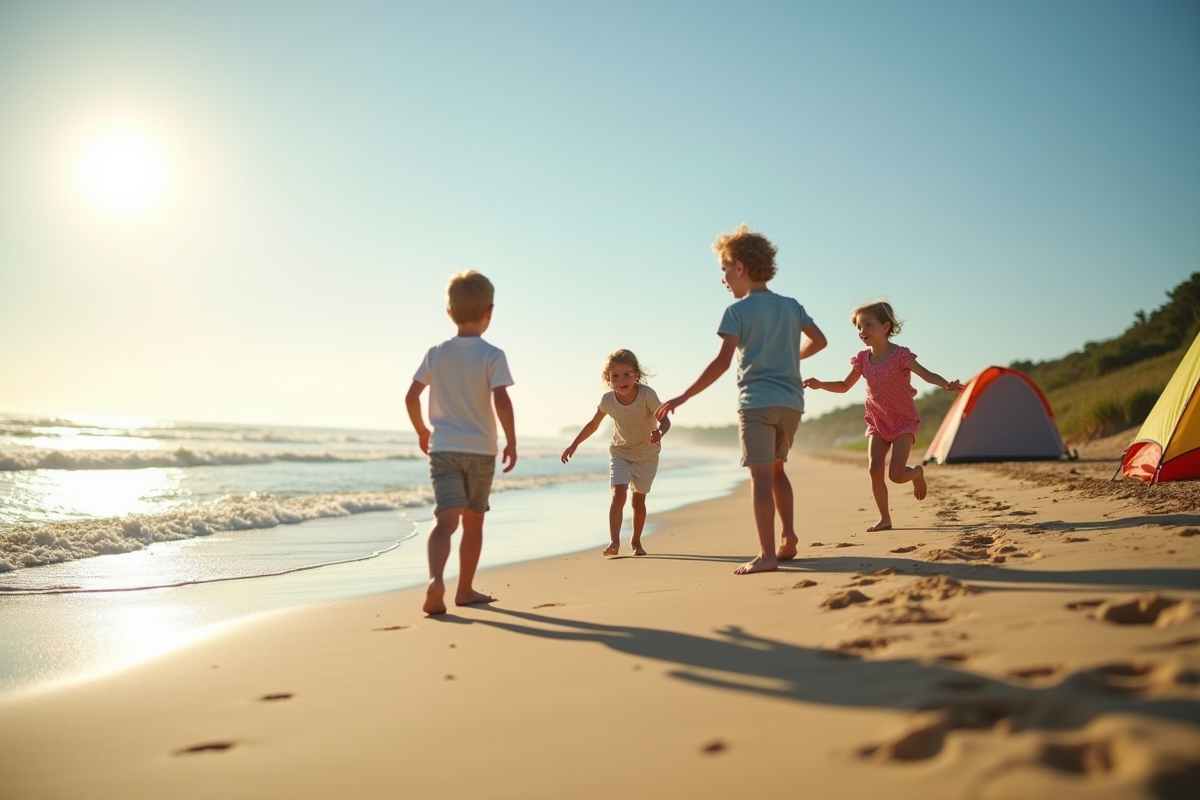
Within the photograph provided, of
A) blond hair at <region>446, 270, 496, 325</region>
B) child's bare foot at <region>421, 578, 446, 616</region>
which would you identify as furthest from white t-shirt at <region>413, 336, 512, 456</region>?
child's bare foot at <region>421, 578, 446, 616</region>

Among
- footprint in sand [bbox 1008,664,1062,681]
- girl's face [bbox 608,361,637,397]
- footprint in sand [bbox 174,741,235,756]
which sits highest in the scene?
girl's face [bbox 608,361,637,397]

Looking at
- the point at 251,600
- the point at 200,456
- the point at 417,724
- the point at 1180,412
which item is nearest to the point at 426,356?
the point at 251,600

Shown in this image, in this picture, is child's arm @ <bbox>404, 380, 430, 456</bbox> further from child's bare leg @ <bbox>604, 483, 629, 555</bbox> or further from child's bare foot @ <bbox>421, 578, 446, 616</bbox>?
child's bare leg @ <bbox>604, 483, 629, 555</bbox>

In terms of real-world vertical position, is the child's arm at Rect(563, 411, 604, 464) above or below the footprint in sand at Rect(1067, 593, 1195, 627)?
above

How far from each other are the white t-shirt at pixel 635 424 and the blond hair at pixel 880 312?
1792 millimetres

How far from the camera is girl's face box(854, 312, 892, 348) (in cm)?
647

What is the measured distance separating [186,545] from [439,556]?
4479mm

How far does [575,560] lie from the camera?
6438 mm

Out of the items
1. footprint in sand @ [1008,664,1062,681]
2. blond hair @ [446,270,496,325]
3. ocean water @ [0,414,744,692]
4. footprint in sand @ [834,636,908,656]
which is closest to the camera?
footprint in sand @ [1008,664,1062,681]

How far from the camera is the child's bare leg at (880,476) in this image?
6.30 metres

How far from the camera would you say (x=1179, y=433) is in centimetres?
696

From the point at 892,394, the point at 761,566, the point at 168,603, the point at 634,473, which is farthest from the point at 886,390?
the point at 168,603

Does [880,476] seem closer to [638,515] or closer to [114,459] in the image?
[638,515]

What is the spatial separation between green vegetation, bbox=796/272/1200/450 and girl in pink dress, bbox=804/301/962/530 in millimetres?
13504
